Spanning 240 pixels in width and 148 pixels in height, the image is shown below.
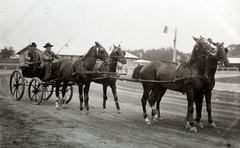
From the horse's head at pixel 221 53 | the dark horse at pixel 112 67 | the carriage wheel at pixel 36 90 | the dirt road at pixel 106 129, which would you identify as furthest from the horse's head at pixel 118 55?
the horse's head at pixel 221 53

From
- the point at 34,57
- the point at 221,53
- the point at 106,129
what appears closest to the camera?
the point at 221,53

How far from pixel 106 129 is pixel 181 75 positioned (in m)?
2.72

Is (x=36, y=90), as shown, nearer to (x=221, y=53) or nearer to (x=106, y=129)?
(x=106, y=129)

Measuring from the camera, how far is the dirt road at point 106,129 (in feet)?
→ 18.2

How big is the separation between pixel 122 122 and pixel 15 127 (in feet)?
10.2

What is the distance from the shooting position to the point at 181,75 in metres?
7.31

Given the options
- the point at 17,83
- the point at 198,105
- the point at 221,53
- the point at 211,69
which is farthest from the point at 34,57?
the point at 221,53

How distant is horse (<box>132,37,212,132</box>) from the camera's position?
6.98 metres

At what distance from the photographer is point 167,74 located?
7684 millimetres

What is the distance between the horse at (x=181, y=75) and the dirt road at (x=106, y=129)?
2.15 feet

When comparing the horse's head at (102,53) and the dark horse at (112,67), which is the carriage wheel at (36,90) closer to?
the dark horse at (112,67)

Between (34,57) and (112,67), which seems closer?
(112,67)

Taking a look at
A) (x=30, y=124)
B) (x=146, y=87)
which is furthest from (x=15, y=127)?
(x=146, y=87)

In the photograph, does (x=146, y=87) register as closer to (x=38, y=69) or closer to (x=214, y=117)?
(x=214, y=117)
